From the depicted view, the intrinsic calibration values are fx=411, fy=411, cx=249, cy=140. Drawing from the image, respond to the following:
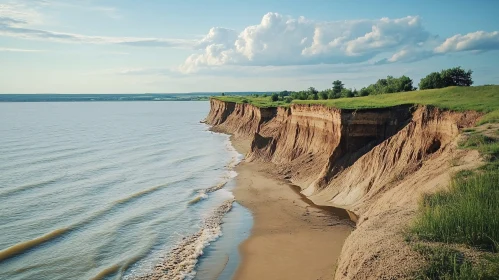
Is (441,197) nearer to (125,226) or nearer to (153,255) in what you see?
(153,255)

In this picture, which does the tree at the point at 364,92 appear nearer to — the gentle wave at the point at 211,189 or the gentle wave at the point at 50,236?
the gentle wave at the point at 211,189

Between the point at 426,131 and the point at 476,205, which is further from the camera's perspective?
the point at 426,131

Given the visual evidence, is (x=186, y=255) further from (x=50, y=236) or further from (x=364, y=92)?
(x=364, y=92)

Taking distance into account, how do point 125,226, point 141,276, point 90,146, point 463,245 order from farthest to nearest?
point 90,146 → point 125,226 → point 141,276 → point 463,245

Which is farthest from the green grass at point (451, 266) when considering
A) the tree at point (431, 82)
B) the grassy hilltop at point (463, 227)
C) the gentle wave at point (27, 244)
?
the tree at point (431, 82)

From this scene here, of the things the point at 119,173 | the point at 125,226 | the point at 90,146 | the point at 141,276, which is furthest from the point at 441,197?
the point at 90,146

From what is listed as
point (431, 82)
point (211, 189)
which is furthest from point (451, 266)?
point (431, 82)

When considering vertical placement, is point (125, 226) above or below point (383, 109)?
below

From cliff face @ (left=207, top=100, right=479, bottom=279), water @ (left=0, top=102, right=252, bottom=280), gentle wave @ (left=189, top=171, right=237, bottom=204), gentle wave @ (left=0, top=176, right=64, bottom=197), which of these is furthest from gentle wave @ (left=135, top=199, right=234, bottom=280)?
gentle wave @ (left=0, top=176, right=64, bottom=197)

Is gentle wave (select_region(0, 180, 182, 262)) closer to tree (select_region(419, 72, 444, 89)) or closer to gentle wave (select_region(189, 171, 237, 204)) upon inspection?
gentle wave (select_region(189, 171, 237, 204))
